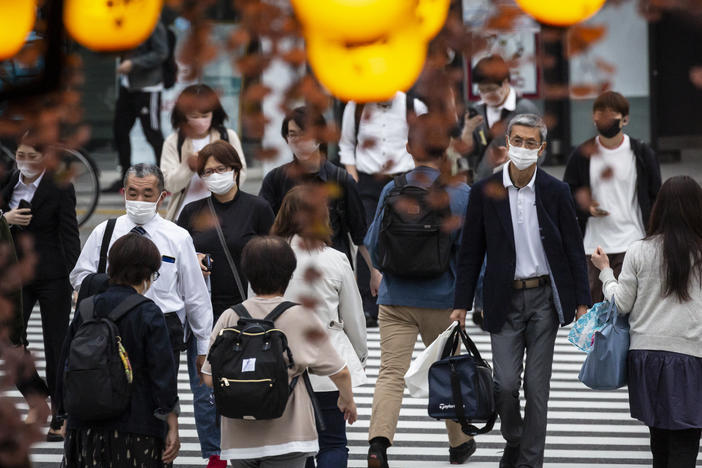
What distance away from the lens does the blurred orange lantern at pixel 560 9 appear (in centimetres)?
282

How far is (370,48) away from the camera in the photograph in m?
2.69

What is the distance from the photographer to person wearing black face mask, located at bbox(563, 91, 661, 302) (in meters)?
9.66

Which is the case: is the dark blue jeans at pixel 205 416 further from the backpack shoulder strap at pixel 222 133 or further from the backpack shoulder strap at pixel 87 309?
the backpack shoulder strap at pixel 222 133

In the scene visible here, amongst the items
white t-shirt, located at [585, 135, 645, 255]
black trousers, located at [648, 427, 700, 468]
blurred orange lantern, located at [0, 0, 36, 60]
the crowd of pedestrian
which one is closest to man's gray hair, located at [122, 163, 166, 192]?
the crowd of pedestrian

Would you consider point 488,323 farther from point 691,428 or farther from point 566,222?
point 691,428

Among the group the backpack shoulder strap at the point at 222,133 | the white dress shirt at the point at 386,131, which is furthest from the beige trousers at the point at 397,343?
the white dress shirt at the point at 386,131

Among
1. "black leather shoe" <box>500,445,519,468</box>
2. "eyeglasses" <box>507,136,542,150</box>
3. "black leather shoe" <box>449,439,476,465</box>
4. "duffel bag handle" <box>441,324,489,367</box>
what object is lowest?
"black leather shoe" <box>449,439,476,465</box>

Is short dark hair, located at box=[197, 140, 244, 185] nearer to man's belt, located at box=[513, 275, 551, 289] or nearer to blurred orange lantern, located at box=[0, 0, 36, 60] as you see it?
man's belt, located at box=[513, 275, 551, 289]

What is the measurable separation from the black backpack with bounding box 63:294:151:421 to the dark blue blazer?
2245 mm

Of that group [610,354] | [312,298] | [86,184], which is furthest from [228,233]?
[86,184]

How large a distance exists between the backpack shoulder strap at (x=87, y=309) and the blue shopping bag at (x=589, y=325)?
8.43 ft

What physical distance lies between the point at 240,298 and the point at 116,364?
2.08 meters

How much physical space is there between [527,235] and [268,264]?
1826 mm

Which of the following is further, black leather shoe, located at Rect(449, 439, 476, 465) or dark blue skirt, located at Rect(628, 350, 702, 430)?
black leather shoe, located at Rect(449, 439, 476, 465)
